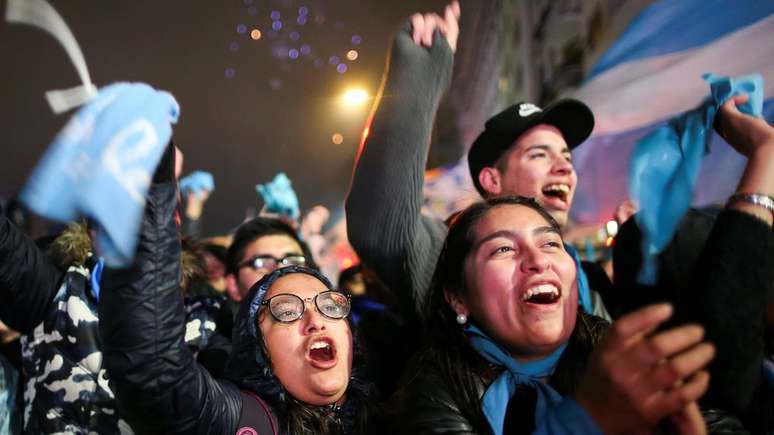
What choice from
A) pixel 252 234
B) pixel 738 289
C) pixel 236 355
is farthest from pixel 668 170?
pixel 252 234

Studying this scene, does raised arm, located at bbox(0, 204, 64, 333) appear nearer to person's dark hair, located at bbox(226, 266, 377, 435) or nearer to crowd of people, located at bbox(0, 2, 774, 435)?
crowd of people, located at bbox(0, 2, 774, 435)

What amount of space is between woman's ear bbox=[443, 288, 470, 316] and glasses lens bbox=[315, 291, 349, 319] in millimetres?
331

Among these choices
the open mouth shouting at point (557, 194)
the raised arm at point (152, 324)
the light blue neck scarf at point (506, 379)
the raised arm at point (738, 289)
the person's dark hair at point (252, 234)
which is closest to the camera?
the raised arm at point (738, 289)

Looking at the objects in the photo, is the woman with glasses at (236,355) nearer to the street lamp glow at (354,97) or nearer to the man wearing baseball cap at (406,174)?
the man wearing baseball cap at (406,174)

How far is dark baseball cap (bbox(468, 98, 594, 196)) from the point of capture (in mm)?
2031

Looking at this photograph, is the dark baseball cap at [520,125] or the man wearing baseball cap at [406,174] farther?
the dark baseball cap at [520,125]

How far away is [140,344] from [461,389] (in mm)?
714

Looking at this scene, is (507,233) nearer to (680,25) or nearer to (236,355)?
(236,355)

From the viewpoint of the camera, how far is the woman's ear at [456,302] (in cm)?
151

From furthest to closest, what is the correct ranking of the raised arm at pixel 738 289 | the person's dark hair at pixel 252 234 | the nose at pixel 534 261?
the person's dark hair at pixel 252 234 → the nose at pixel 534 261 → the raised arm at pixel 738 289

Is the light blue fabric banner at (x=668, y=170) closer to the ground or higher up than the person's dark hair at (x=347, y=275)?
higher up

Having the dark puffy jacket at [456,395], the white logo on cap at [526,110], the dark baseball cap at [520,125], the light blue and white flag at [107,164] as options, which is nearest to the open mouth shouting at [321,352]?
the dark puffy jacket at [456,395]

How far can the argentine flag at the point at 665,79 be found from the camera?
6.77ft

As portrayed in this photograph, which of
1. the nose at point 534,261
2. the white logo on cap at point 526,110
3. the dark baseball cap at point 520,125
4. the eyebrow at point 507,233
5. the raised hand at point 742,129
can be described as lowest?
the nose at point 534,261
